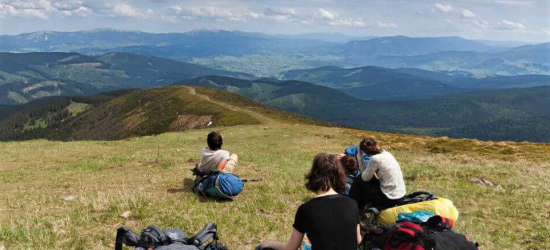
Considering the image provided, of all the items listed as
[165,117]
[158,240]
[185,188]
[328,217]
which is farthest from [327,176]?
[165,117]

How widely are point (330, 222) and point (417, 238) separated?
84.7 inches

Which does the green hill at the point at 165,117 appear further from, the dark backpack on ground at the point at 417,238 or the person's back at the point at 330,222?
the person's back at the point at 330,222

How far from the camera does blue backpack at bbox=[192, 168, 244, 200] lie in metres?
13.0

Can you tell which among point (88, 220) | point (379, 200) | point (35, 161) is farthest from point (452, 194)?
point (35, 161)

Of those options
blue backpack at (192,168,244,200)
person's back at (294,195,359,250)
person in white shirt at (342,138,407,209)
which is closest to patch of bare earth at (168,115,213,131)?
blue backpack at (192,168,244,200)

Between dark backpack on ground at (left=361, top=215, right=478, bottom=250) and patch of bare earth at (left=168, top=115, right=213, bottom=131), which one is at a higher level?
dark backpack on ground at (left=361, top=215, right=478, bottom=250)

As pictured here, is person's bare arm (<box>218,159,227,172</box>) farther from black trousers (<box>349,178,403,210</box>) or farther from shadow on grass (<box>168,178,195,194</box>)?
black trousers (<box>349,178,403,210</box>)

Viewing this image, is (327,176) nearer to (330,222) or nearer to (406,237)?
(330,222)

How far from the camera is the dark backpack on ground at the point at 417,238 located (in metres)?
7.14

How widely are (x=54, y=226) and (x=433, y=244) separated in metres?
9.64

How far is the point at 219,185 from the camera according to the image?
42.8 feet

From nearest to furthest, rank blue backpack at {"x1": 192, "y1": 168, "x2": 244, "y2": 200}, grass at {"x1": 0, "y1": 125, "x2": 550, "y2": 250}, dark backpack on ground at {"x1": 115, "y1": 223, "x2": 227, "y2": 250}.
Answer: dark backpack on ground at {"x1": 115, "y1": 223, "x2": 227, "y2": 250}
grass at {"x1": 0, "y1": 125, "x2": 550, "y2": 250}
blue backpack at {"x1": 192, "y1": 168, "x2": 244, "y2": 200}

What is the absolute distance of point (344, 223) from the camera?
635 cm

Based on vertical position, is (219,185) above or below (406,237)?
below
